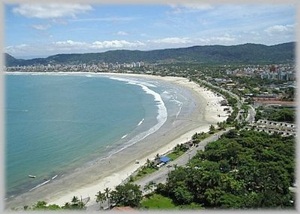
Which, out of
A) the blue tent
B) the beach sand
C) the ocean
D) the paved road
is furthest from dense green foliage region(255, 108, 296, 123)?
the blue tent

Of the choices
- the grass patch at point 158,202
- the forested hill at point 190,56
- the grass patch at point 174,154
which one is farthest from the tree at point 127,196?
the forested hill at point 190,56

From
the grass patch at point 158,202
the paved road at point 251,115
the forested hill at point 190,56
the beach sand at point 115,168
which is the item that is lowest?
the beach sand at point 115,168

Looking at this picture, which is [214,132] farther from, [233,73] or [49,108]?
[233,73]

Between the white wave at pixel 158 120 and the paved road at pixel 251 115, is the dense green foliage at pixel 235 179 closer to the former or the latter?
the white wave at pixel 158 120

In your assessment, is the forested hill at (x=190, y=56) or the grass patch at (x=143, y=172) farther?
the forested hill at (x=190, y=56)

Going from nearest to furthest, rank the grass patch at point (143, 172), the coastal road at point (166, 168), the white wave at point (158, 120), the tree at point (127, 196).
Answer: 1. the tree at point (127, 196)
2. the coastal road at point (166, 168)
3. the grass patch at point (143, 172)
4. the white wave at point (158, 120)

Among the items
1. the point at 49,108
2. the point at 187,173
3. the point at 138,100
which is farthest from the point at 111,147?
the point at 138,100

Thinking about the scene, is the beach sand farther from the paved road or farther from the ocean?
the paved road
